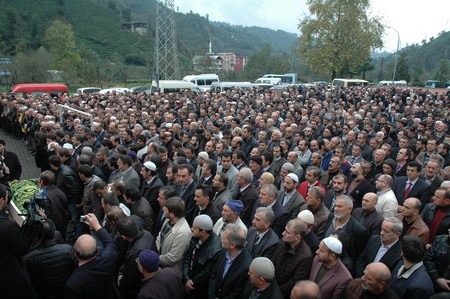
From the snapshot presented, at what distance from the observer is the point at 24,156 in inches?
482

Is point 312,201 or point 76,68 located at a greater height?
point 76,68

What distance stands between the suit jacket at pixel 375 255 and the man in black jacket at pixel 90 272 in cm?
261

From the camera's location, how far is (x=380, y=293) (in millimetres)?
3035

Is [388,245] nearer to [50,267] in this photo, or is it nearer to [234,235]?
[234,235]

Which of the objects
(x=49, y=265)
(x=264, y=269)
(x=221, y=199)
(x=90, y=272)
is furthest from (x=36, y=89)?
(x=264, y=269)

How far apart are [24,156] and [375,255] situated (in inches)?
466

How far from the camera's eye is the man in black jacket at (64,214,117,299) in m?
3.10

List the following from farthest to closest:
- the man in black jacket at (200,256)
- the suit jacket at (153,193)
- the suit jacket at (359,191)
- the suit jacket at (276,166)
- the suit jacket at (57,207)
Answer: the suit jacket at (276,166)
the suit jacket at (153,193)
the suit jacket at (359,191)
the suit jacket at (57,207)
the man in black jacket at (200,256)

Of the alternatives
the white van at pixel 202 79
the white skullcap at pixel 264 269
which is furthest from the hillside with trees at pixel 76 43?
the white skullcap at pixel 264 269

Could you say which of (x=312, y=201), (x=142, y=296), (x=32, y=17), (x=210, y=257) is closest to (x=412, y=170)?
(x=312, y=201)

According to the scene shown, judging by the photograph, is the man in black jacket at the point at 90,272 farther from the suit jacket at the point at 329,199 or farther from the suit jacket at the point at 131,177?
the suit jacket at the point at 329,199

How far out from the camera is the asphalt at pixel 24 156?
1029cm

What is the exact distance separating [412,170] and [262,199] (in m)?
2.53

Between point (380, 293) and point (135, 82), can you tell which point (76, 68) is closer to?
point (135, 82)
